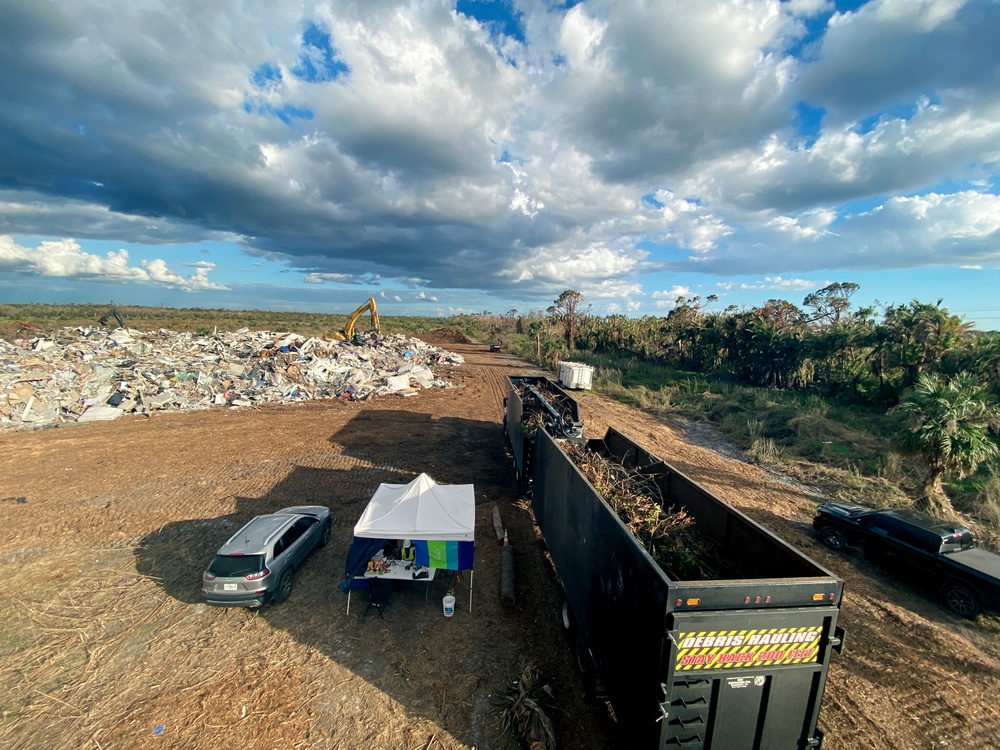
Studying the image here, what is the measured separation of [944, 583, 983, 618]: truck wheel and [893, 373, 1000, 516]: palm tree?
4332 millimetres

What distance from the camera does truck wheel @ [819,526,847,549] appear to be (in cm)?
862

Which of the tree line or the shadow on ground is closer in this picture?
the shadow on ground

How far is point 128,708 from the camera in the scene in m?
5.21

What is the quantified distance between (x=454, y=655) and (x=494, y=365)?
28652 millimetres

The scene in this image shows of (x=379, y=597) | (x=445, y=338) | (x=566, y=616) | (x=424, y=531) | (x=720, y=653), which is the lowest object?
(x=379, y=597)

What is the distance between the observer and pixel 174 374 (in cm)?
2069

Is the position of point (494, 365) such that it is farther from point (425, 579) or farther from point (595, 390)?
point (425, 579)

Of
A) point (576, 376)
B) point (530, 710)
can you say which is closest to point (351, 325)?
point (576, 376)

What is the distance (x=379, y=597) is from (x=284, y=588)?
5.44 ft

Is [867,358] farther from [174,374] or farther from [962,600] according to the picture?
[174,374]

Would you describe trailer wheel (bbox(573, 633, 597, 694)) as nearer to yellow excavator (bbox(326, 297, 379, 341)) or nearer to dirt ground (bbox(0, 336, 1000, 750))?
dirt ground (bbox(0, 336, 1000, 750))

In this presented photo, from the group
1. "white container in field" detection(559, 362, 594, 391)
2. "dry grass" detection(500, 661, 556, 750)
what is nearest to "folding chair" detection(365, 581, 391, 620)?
"dry grass" detection(500, 661, 556, 750)

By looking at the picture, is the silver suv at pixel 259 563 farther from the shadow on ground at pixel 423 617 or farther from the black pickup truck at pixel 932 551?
the black pickup truck at pixel 932 551

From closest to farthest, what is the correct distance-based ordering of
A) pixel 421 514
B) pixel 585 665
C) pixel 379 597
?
pixel 585 665
pixel 379 597
pixel 421 514
